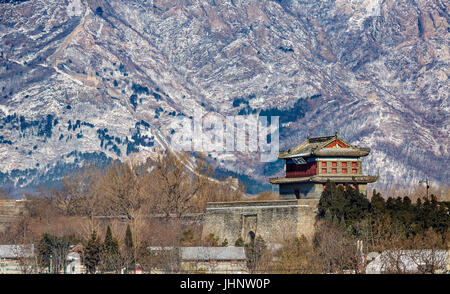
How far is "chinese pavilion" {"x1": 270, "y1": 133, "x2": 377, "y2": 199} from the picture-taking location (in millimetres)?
120312

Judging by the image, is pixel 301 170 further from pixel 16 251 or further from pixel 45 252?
pixel 16 251

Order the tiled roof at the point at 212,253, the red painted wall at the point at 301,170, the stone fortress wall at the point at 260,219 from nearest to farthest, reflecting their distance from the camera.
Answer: the tiled roof at the point at 212,253 < the stone fortress wall at the point at 260,219 < the red painted wall at the point at 301,170

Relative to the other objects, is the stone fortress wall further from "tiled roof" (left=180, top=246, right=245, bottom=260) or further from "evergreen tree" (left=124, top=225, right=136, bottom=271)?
"evergreen tree" (left=124, top=225, right=136, bottom=271)

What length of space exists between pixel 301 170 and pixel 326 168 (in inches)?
157

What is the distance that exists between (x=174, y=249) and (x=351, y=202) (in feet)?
58.9

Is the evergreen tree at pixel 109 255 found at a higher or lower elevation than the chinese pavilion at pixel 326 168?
lower

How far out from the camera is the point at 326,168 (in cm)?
12156

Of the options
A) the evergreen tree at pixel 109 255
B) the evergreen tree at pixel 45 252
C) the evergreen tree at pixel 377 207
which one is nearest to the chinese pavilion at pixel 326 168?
the evergreen tree at pixel 377 207

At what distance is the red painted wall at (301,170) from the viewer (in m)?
122

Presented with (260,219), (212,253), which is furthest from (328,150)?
(212,253)

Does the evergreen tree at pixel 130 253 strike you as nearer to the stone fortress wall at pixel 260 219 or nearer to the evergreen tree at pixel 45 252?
the evergreen tree at pixel 45 252

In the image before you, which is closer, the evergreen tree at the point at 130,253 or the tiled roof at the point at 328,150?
the evergreen tree at the point at 130,253

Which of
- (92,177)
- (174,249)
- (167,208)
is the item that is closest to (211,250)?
(174,249)
